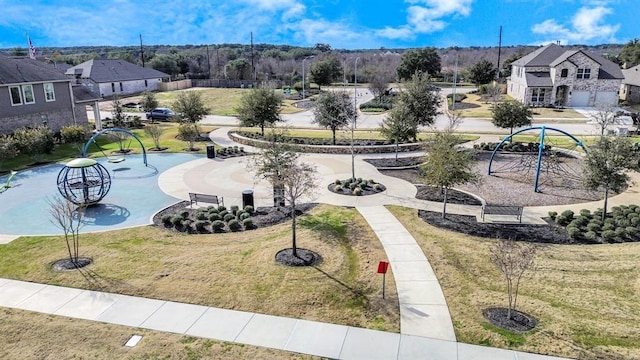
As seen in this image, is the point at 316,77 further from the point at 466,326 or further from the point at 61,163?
the point at 466,326

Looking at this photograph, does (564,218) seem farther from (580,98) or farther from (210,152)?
(580,98)

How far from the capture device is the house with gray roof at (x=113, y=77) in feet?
233

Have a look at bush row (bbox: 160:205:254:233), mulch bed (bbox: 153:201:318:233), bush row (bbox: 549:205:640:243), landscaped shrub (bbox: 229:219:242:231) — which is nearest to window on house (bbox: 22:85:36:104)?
mulch bed (bbox: 153:201:318:233)

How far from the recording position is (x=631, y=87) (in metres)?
61.2

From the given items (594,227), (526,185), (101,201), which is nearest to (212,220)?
(101,201)

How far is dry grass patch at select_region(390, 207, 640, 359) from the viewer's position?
1092 centimetres

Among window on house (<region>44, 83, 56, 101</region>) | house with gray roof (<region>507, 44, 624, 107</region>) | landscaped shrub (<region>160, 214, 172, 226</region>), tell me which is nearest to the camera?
landscaped shrub (<region>160, 214, 172, 226</region>)

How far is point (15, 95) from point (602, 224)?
4195 centimetres

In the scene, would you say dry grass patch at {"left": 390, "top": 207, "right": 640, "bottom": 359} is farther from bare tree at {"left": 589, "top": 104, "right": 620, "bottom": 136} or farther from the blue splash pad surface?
bare tree at {"left": 589, "top": 104, "right": 620, "bottom": 136}

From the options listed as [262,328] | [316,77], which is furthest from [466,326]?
[316,77]

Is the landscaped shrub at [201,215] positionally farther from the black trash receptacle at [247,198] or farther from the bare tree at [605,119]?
the bare tree at [605,119]

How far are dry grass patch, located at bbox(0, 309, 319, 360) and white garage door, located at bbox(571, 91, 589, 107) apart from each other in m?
58.4

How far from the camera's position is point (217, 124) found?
155ft

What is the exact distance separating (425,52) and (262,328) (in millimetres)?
76955
